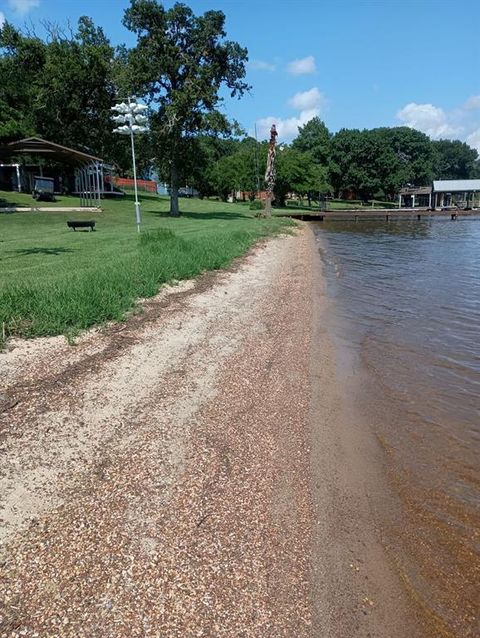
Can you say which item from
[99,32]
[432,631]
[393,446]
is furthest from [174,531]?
[99,32]

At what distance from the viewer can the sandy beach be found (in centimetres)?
292

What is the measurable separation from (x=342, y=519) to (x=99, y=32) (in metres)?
58.5

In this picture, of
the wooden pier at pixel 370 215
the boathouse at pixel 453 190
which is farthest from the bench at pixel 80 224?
the boathouse at pixel 453 190

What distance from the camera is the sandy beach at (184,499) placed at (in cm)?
292

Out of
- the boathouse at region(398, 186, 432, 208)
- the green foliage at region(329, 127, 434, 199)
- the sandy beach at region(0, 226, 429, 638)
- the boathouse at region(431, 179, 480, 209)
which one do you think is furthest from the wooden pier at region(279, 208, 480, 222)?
the sandy beach at region(0, 226, 429, 638)

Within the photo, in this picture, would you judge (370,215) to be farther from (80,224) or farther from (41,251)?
(41,251)

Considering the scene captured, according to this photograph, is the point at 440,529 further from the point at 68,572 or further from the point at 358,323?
the point at 358,323

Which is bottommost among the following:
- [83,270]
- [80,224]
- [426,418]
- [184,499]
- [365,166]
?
[426,418]

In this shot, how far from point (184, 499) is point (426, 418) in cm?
330

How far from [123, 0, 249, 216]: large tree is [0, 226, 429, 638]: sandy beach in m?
30.2

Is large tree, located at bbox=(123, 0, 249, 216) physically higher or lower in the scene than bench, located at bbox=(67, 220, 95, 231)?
higher

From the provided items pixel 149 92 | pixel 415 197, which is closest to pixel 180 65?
pixel 149 92

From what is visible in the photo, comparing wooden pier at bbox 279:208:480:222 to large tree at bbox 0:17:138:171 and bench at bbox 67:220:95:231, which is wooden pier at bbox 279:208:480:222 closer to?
large tree at bbox 0:17:138:171

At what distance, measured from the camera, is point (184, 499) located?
3.90 meters
